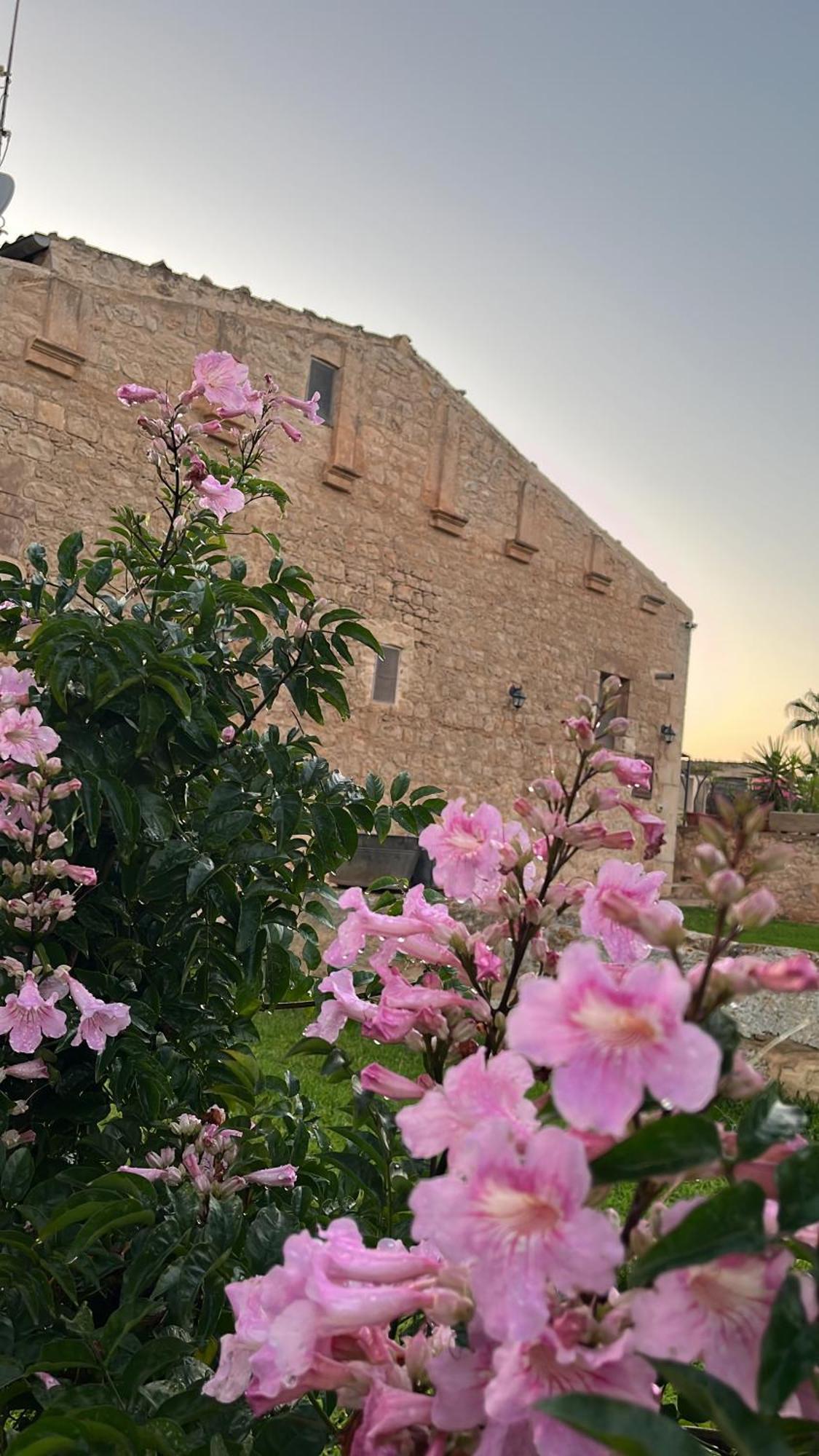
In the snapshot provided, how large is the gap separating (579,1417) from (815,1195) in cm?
16

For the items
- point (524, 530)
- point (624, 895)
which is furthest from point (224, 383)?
point (524, 530)

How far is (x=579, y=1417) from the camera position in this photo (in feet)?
1.65

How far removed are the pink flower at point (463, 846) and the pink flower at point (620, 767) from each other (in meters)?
0.10

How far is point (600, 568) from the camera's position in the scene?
15.2 m

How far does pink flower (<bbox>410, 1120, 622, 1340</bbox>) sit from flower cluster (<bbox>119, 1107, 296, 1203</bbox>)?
1023 mm

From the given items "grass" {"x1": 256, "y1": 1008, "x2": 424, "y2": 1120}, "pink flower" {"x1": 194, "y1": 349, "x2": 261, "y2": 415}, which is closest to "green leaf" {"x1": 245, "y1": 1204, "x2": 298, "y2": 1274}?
"pink flower" {"x1": 194, "y1": 349, "x2": 261, "y2": 415}

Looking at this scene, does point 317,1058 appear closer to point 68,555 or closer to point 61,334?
point 68,555

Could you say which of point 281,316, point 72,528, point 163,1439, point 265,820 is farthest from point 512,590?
point 163,1439

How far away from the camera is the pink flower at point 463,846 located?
38.2 inches

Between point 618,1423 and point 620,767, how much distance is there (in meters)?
0.59

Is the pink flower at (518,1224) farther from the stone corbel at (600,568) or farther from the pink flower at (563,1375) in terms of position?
the stone corbel at (600,568)

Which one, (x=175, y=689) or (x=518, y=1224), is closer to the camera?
(x=518, y=1224)

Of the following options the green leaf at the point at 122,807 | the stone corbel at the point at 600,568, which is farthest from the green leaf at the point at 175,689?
the stone corbel at the point at 600,568

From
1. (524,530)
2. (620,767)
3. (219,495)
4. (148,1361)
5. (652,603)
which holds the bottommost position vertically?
(148,1361)
